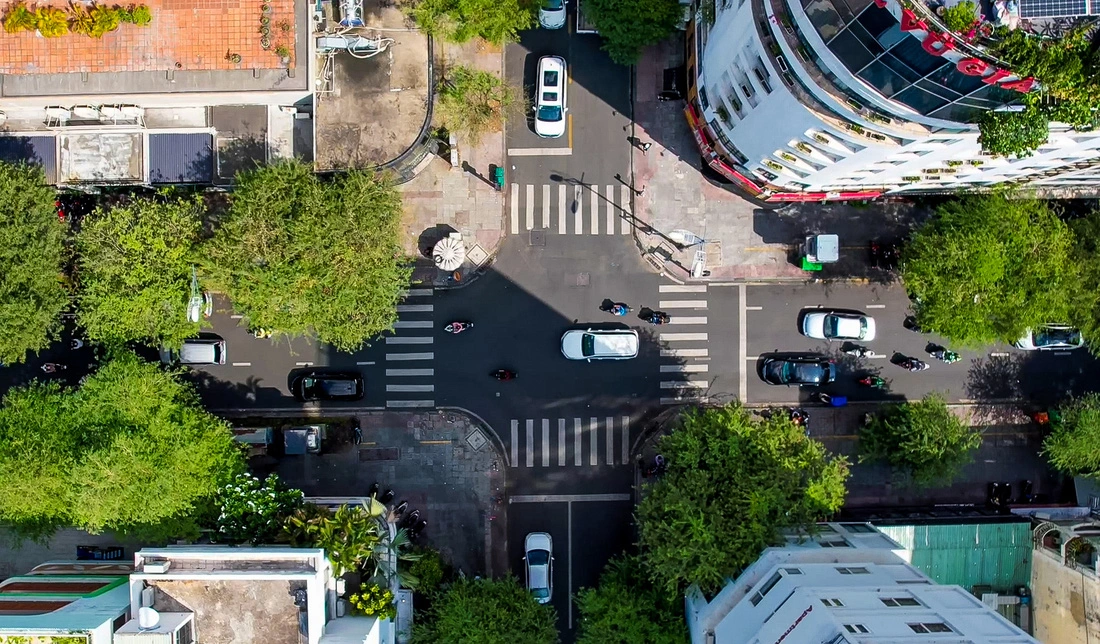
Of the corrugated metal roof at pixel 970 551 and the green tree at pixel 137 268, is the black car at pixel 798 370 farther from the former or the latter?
the green tree at pixel 137 268

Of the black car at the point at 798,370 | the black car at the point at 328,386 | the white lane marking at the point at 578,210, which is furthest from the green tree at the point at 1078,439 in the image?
the black car at the point at 328,386

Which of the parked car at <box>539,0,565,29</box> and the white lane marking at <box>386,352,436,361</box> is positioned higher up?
the parked car at <box>539,0,565,29</box>

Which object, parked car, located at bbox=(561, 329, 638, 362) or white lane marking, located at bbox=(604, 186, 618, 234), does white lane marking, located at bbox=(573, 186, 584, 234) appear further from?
parked car, located at bbox=(561, 329, 638, 362)

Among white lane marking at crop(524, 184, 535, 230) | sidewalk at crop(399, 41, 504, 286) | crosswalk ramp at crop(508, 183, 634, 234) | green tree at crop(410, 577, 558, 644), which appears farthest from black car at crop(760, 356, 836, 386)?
green tree at crop(410, 577, 558, 644)

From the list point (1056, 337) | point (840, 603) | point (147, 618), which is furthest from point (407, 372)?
point (1056, 337)

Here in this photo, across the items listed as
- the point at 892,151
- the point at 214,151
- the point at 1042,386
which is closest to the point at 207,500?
the point at 214,151

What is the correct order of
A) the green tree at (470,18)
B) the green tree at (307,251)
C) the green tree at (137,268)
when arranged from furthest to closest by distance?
the green tree at (470,18)
the green tree at (137,268)
the green tree at (307,251)
